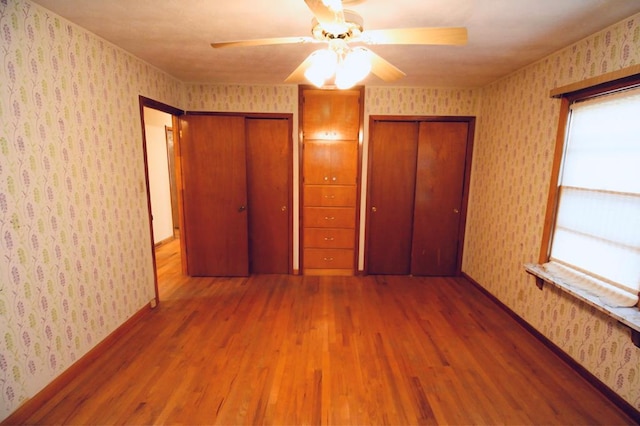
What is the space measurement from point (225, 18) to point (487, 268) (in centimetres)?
347

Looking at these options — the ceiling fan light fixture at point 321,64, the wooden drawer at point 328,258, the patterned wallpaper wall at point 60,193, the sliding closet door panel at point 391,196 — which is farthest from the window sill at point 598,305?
the patterned wallpaper wall at point 60,193

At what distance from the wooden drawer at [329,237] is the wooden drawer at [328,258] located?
0.23 feet

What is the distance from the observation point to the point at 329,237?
382 cm

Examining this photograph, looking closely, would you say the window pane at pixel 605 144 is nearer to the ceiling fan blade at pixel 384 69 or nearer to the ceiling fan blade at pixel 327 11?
the ceiling fan blade at pixel 384 69

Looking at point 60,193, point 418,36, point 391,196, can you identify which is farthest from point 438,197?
point 60,193

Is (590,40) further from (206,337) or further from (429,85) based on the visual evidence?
(206,337)

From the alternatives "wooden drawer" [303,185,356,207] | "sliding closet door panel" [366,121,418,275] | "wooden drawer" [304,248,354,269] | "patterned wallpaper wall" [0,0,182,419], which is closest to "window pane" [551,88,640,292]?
"sliding closet door panel" [366,121,418,275]

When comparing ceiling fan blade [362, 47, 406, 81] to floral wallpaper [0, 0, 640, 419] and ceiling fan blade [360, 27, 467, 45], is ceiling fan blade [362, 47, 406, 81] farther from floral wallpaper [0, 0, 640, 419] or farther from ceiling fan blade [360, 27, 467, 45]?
floral wallpaper [0, 0, 640, 419]

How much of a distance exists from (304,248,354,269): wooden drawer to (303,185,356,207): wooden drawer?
24.7 inches

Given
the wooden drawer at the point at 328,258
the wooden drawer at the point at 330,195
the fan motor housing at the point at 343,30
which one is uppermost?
the fan motor housing at the point at 343,30

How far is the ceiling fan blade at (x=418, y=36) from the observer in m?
1.23

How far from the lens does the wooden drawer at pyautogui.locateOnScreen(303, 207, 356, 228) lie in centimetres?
376

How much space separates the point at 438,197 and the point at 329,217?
1428 millimetres

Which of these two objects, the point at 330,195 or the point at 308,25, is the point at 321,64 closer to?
the point at 308,25
